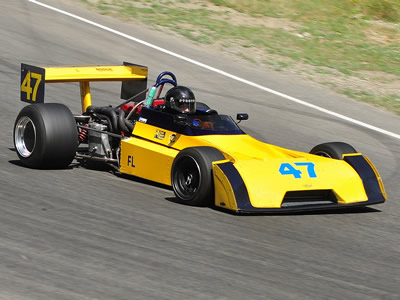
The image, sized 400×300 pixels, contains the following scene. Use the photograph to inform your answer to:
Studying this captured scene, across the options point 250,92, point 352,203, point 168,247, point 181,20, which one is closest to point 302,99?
point 250,92

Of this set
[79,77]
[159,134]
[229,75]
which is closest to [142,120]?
[159,134]

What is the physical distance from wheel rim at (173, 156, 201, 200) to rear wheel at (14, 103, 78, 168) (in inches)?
59.2

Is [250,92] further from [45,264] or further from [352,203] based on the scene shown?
[45,264]

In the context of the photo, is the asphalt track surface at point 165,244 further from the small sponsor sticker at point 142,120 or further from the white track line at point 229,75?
the white track line at point 229,75

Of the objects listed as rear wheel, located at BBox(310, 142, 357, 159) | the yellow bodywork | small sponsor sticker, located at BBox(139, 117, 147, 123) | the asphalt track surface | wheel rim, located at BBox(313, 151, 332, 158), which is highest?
small sponsor sticker, located at BBox(139, 117, 147, 123)

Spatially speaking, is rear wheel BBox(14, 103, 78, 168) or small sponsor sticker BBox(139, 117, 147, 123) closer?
rear wheel BBox(14, 103, 78, 168)

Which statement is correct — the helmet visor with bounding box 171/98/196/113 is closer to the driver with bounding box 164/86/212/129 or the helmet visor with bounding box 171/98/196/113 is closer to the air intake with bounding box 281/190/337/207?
the driver with bounding box 164/86/212/129

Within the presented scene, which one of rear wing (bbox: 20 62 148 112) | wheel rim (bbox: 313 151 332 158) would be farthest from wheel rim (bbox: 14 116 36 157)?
wheel rim (bbox: 313 151 332 158)

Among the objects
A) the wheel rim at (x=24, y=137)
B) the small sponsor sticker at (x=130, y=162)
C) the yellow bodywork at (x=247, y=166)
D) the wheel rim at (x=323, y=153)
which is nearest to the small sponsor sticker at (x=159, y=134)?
the yellow bodywork at (x=247, y=166)

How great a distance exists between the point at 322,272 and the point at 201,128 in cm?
283

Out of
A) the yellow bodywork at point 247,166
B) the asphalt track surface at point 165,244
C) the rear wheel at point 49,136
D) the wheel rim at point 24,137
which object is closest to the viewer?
the asphalt track surface at point 165,244

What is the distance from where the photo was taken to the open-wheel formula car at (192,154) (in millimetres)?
7973

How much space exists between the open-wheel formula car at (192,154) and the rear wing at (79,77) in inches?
0.5

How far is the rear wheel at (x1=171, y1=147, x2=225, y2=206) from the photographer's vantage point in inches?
316
